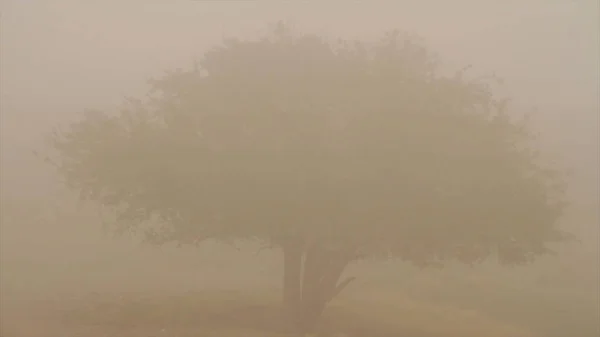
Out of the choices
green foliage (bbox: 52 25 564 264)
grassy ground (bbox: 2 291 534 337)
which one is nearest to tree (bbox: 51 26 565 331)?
green foliage (bbox: 52 25 564 264)

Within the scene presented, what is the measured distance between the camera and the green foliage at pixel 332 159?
11.9 m

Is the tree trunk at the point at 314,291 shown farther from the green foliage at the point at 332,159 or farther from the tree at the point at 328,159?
the green foliage at the point at 332,159

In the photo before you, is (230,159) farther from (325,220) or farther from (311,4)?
(311,4)

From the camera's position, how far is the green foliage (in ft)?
39.1

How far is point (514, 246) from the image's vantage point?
12938 mm

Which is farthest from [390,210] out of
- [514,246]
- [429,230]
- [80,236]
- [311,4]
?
[80,236]

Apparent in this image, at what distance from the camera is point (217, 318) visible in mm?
14148

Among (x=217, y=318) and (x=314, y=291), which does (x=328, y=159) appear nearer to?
(x=314, y=291)

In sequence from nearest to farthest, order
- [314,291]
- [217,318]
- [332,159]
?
[332,159]
[314,291]
[217,318]

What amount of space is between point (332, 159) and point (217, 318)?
191 inches

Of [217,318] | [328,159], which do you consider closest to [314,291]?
[217,318]

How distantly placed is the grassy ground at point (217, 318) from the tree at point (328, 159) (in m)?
1.96

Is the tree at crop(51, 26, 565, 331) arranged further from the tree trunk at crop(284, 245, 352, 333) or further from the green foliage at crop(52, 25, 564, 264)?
the tree trunk at crop(284, 245, 352, 333)

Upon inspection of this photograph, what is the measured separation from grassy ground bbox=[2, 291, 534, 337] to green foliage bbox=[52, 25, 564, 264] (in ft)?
7.07
